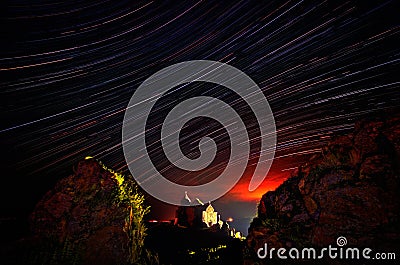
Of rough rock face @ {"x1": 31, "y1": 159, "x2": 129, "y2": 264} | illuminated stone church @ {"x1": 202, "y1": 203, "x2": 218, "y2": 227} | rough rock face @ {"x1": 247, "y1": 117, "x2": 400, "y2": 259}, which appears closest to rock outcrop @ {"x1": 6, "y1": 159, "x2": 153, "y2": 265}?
rough rock face @ {"x1": 31, "y1": 159, "x2": 129, "y2": 264}

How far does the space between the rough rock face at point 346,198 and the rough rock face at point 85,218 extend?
12.9 ft

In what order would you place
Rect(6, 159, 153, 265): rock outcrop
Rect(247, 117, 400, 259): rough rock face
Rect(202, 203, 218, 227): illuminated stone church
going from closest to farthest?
Rect(247, 117, 400, 259): rough rock face, Rect(6, 159, 153, 265): rock outcrop, Rect(202, 203, 218, 227): illuminated stone church

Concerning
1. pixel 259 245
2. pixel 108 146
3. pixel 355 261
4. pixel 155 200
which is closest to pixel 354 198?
pixel 355 261

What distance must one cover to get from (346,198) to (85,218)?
280 inches

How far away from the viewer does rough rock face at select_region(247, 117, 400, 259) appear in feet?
15.5

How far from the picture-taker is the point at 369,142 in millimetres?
5359

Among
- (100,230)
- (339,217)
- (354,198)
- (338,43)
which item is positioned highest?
(338,43)

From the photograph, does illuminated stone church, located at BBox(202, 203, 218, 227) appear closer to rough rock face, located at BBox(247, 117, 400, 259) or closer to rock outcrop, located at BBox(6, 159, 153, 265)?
rock outcrop, located at BBox(6, 159, 153, 265)

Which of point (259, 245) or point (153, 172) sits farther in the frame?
point (153, 172)

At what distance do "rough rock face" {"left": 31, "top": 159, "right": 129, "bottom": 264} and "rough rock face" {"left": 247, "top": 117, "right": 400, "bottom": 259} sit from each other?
3.93 metres

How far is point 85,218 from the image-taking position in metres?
6.50

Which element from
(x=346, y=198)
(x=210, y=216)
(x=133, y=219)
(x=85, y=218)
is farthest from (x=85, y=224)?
(x=210, y=216)

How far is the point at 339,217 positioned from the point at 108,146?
1041 centimetres

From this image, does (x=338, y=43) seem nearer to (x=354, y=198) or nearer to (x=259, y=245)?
(x=354, y=198)
